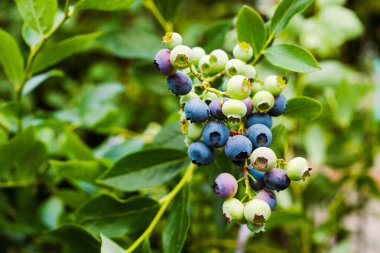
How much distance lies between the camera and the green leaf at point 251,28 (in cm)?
67

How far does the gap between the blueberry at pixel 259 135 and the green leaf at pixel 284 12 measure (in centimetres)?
20

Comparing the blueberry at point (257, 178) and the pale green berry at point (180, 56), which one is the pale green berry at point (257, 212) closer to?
the blueberry at point (257, 178)

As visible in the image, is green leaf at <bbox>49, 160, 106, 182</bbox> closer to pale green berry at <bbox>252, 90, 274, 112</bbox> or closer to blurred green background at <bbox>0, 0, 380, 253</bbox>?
blurred green background at <bbox>0, 0, 380, 253</bbox>

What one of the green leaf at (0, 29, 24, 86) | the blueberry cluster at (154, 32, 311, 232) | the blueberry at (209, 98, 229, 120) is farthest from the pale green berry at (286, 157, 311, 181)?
the green leaf at (0, 29, 24, 86)

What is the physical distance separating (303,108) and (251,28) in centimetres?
14

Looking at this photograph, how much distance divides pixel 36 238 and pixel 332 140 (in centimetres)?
82

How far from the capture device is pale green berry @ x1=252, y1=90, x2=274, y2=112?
1.88ft

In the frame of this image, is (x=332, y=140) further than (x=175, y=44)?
Yes

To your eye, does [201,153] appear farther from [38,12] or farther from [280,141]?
[38,12]

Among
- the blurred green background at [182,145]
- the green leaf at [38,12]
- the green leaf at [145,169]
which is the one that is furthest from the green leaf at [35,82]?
the green leaf at [145,169]

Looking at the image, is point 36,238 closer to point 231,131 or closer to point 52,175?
point 52,175

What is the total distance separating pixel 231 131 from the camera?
1.88 ft

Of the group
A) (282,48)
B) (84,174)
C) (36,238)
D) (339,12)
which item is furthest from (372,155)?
(36,238)

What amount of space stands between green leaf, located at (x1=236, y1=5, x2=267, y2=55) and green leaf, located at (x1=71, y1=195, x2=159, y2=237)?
11.7 inches
